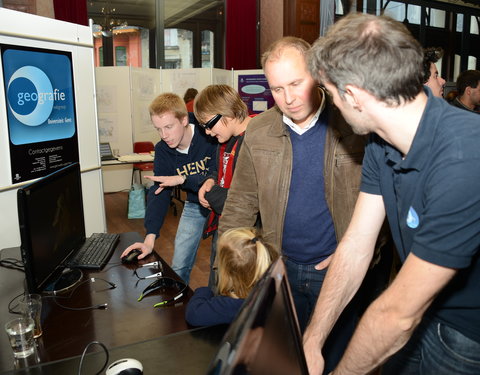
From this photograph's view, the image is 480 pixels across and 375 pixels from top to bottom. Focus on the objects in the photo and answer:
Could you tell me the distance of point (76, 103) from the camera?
3.13 meters

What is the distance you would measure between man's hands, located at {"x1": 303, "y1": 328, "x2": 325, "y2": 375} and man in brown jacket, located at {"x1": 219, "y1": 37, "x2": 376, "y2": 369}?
0.64 metres

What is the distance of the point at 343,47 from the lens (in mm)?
975

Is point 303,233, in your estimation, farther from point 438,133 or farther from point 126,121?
point 126,121

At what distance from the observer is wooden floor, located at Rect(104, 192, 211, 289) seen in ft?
Answer: 12.6

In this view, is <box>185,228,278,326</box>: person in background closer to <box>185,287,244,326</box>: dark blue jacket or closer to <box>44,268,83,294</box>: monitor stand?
<box>185,287,244,326</box>: dark blue jacket

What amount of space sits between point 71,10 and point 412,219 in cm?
659

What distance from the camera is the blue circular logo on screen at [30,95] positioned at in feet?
8.49

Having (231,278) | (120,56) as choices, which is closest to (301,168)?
(231,278)

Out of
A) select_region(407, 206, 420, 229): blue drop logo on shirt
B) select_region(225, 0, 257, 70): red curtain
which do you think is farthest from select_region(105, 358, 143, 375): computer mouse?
select_region(225, 0, 257, 70): red curtain

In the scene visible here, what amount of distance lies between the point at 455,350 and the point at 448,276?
1.17ft

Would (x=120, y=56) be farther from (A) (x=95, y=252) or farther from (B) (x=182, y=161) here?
(A) (x=95, y=252)

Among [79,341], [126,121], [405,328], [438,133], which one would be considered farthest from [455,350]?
[126,121]

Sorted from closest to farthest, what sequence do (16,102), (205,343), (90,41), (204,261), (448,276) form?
(448,276), (205,343), (16,102), (90,41), (204,261)

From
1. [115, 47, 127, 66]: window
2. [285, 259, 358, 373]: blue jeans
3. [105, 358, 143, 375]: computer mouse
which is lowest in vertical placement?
[285, 259, 358, 373]: blue jeans
